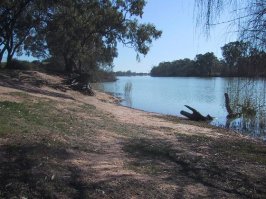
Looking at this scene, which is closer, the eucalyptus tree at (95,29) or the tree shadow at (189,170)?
the tree shadow at (189,170)

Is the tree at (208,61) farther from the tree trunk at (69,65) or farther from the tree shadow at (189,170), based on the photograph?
the tree trunk at (69,65)

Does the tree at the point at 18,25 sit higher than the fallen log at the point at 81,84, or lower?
higher

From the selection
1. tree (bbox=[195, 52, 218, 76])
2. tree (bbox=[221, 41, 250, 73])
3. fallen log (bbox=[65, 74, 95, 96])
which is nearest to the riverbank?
tree (bbox=[221, 41, 250, 73])

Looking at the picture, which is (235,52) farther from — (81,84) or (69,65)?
(69,65)

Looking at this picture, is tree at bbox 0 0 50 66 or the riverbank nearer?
the riverbank

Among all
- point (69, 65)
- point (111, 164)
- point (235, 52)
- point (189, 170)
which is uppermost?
point (235, 52)

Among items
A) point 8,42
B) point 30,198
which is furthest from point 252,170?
point 8,42

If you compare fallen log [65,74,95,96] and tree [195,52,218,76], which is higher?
tree [195,52,218,76]

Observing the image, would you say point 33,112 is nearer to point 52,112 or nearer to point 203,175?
point 52,112

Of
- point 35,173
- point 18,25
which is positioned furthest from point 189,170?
point 18,25

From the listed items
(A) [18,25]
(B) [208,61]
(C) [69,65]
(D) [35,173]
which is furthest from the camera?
(B) [208,61]

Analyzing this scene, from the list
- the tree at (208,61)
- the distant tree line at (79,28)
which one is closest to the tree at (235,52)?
the tree at (208,61)

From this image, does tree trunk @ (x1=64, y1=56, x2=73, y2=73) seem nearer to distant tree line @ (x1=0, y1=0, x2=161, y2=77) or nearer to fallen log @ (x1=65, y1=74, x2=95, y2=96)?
distant tree line @ (x1=0, y1=0, x2=161, y2=77)

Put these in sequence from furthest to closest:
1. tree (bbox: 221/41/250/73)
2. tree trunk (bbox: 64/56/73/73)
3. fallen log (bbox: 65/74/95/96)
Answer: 1. tree trunk (bbox: 64/56/73/73)
2. fallen log (bbox: 65/74/95/96)
3. tree (bbox: 221/41/250/73)
